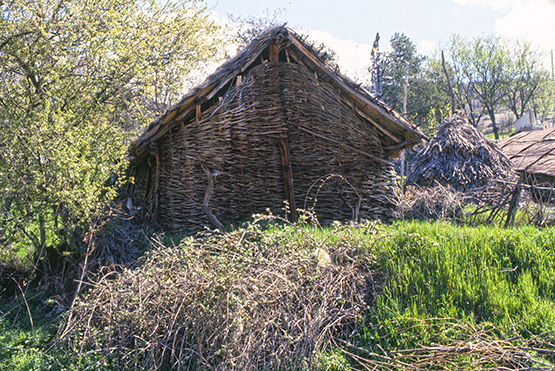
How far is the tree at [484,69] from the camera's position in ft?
105

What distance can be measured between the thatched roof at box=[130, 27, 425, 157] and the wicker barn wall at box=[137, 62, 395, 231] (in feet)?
0.62

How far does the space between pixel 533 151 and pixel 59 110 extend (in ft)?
50.9

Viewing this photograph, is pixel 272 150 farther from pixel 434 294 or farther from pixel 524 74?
pixel 524 74

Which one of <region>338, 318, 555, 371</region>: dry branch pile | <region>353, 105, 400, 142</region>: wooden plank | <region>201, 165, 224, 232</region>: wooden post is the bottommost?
<region>338, 318, 555, 371</region>: dry branch pile

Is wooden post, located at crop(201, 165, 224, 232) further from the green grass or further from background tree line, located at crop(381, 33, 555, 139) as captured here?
background tree line, located at crop(381, 33, 555, 139)

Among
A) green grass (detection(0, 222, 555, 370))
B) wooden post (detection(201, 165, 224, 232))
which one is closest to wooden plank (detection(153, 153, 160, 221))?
wooden post (detection(201, 165, 224, 232))

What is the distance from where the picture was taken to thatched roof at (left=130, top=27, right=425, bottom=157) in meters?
6.47

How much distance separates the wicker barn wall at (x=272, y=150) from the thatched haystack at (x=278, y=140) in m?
0.02

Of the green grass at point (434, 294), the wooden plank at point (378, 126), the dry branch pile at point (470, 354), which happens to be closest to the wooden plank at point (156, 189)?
the green grass at point (434, 294)

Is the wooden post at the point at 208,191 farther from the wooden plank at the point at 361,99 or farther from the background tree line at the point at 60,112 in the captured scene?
the wooden plank at the point at 361,99

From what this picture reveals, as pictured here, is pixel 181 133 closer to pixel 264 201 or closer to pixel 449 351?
pixel 264 201

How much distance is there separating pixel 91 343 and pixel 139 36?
16.7ft

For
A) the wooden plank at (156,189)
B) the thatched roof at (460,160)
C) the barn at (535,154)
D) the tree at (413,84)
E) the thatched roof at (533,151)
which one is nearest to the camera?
the wooden plank at (156,189)

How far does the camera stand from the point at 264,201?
6.97 meters
